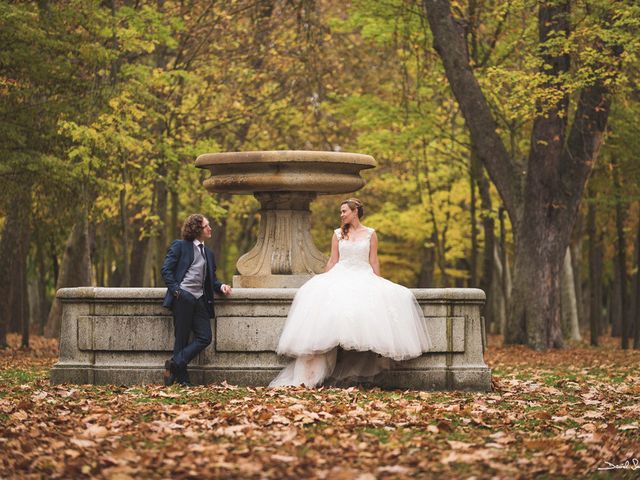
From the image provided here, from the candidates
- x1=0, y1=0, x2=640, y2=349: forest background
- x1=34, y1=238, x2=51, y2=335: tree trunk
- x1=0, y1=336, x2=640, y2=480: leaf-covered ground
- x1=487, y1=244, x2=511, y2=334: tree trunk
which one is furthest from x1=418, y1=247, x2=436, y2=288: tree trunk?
→ x1=0, y1=336, x2=640, y2=480: leaf-covered ground

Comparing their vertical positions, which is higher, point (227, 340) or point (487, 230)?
point (487, 230)

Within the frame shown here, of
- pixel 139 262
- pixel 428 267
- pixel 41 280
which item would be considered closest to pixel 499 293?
pixel 428 267

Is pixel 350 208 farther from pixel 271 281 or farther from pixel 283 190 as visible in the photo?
pixel 271 281

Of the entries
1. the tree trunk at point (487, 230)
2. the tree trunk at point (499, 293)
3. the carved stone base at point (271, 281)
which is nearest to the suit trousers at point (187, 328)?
the carved stone base at point (271, 281)

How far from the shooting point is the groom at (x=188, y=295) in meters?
12.0

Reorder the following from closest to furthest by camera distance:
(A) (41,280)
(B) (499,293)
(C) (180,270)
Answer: (C) (180,270) → (A) (41,280) → (B) (499,293)

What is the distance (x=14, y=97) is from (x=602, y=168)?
15162mm

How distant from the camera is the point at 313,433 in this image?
27.7 ft

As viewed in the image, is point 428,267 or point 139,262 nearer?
point 139,262

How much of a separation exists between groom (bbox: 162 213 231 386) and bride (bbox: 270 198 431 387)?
891mm

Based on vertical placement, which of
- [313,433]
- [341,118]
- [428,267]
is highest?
[341,118]

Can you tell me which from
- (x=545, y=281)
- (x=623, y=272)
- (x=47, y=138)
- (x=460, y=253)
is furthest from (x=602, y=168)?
(x=47, y=138)

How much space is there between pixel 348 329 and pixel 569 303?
21364 millimetres

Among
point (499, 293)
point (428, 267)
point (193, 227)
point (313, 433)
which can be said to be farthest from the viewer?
point (499, 293)
